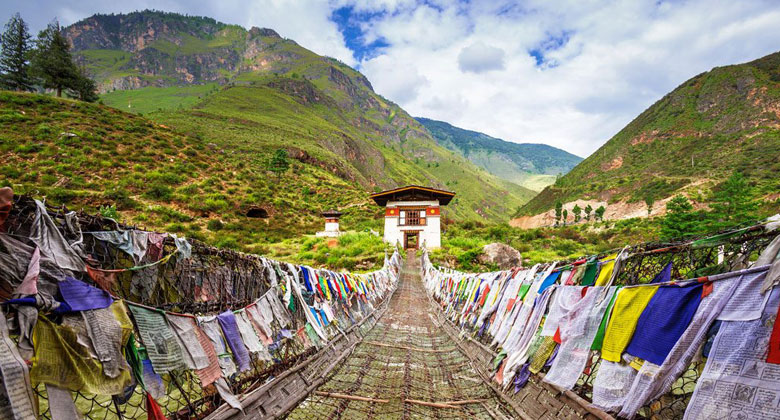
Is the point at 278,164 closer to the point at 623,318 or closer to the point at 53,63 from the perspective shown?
the point at 53,63

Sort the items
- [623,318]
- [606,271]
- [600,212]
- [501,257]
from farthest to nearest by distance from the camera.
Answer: [600,212]
[501,257]
[606,271]
[623,318]

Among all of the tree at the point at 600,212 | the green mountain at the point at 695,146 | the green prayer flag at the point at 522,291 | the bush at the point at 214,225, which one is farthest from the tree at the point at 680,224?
the bush at the point at 214,225

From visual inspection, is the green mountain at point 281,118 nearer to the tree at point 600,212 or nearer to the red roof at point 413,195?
the red roof at point 413,195

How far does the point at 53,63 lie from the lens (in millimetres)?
44438

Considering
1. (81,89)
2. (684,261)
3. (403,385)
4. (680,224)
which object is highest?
(81,89)

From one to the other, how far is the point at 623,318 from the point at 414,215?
25.3 metres

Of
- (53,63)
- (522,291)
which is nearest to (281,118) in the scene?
(53,63)

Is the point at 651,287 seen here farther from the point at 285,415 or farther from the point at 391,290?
the point at 391,290

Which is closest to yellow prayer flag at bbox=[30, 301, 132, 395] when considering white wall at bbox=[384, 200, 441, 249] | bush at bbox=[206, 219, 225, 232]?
white wall at bbox=[384, 200, 441, 249]

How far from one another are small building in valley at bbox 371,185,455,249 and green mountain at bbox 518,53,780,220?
3845cm

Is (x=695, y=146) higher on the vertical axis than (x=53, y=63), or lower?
lower

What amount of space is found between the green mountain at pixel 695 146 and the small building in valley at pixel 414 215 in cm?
3845

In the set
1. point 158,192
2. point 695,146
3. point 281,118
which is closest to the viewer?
point 158,192

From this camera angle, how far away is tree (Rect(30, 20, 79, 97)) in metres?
44.2
